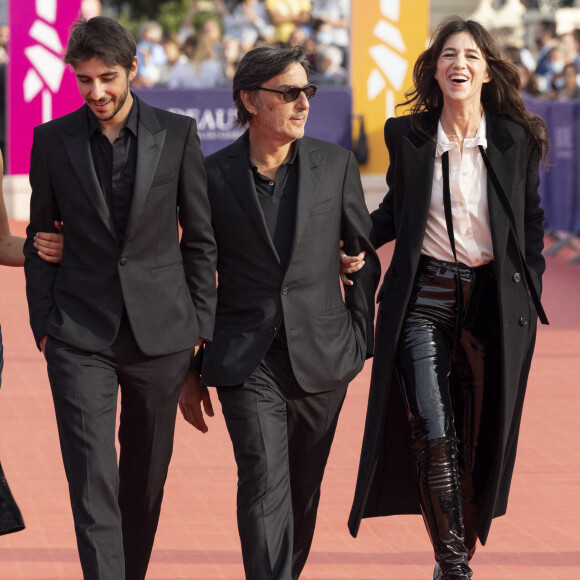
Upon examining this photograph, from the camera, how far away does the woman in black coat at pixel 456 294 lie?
517 centimetres

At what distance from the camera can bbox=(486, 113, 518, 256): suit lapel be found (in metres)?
5.22

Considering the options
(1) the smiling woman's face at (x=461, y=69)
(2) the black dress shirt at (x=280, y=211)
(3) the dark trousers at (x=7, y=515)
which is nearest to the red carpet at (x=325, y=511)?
(3) the dark trousers at (x=7, y=515)

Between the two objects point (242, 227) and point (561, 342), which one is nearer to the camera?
point (242, 227)

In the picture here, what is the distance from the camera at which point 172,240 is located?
481cm

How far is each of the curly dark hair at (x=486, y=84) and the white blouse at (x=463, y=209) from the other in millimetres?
178

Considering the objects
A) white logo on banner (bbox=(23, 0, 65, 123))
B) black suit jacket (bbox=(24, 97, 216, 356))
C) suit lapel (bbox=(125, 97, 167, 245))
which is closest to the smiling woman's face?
black suit jacket (bbox=(24, 97, 216, 356))

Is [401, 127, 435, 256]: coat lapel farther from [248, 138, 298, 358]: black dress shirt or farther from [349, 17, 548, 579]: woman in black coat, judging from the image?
[248, 138, 298, 358]: black dress shirt

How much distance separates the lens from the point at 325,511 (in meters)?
6.63

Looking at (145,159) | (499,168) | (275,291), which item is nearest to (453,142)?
(499,168)

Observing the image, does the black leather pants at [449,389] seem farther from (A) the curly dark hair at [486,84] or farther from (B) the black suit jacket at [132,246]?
(B) the black suit jacket at [132,246]

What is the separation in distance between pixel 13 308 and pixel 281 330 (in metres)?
7.73

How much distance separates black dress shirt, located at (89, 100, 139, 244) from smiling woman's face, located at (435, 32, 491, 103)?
1251mm

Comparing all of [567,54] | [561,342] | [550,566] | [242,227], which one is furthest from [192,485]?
[567,54]

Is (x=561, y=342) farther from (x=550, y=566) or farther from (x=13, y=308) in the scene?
(x=550, y=566)
